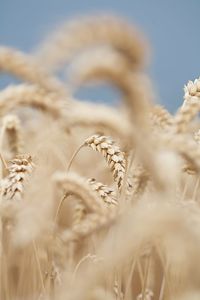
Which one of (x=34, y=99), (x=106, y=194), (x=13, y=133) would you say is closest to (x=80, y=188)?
(x=106, y=194)

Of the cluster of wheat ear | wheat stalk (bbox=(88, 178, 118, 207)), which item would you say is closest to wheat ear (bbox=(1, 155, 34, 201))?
the cluster of wheat ear

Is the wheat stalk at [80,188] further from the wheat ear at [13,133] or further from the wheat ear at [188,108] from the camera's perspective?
the wheat ear at [13,133]

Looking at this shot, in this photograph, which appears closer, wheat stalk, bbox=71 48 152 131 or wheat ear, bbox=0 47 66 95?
wheat stalk, bbox=71 48 152 131

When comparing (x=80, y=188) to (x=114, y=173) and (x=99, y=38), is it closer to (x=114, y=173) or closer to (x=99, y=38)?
(x=114, y=173)

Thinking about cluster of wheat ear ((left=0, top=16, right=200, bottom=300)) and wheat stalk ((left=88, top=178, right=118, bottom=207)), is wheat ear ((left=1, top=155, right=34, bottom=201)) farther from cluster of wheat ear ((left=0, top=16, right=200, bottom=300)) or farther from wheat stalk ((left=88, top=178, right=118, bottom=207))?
wheat stalk ((left=88, top=178, right=118, bottom=207))

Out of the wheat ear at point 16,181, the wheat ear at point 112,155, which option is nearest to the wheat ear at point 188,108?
the wheat ear at point 112,155

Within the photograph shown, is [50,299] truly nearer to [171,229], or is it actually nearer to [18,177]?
[18,177]
